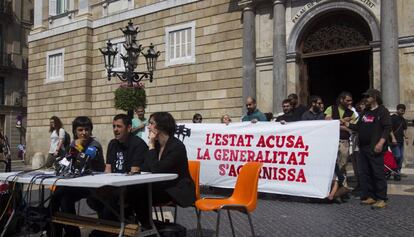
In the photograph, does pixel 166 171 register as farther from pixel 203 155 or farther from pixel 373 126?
pixel 203 155

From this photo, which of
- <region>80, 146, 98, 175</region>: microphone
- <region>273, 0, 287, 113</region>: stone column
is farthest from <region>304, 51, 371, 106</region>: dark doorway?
<region>80, 146, 98, 175</region>: microphone

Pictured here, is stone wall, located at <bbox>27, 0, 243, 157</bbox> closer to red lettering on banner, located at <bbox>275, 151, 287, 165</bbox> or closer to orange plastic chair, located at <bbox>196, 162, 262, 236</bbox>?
red lettering on banner, located at <bbox>275, 151, 287, 165</bbox>

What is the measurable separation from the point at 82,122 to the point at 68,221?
4.54 ft

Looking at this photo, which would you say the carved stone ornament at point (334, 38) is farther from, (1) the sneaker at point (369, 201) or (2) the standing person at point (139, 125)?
(1) the sneaker at point (369, 201)

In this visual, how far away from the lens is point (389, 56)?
41.4 ft

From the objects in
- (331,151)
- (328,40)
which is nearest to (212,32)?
(328,40)

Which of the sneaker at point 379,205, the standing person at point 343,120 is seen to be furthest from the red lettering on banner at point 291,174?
the sneaker at point 379,205

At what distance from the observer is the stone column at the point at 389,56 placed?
40.9 ft

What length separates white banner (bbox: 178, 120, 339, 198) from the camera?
8242 mm

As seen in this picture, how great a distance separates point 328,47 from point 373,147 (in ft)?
24.8

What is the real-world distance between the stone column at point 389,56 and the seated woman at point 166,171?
892 cm

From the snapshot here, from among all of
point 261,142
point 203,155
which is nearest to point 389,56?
point 261,142

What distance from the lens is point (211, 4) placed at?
17000 millimetres

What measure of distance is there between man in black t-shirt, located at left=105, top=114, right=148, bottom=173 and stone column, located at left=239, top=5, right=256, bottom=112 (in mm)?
10130
